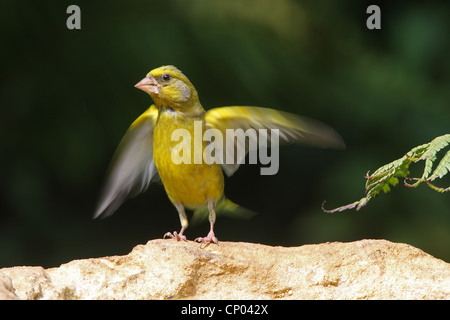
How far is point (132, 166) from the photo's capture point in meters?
3.95

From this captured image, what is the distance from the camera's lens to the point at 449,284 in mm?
2605

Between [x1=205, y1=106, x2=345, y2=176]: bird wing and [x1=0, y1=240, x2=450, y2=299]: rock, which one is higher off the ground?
[x1=205, y1=106, x2=345, y2=176]: bird wing

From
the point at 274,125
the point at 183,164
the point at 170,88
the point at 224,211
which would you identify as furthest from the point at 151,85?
the point at 224,211

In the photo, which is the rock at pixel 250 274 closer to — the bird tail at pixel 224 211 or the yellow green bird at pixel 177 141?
the yellow green bird at pixel 177 141

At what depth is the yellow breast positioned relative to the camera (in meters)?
3.63

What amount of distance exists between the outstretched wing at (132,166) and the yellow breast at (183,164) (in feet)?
0.75

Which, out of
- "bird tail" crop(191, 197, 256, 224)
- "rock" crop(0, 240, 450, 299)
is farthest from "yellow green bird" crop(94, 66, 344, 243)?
"rock" crop(0, 240, 450, 299)

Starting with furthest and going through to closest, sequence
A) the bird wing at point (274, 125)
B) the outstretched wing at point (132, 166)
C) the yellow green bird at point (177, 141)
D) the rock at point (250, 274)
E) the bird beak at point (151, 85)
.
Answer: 1. the outstretched wing at point (132, 166)
2. the bird beak at point (151, 85)
3. the yellow green bird at point (177, 141)
4. the bird wing at point (274, 125)
5. the rock at point (250, 274)

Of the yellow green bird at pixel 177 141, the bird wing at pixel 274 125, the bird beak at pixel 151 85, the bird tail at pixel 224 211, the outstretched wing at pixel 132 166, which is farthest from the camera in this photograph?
the bird tail at pixel 224 211

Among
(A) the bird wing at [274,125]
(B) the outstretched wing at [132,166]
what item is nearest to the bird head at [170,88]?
(A) the bird wing at [274,125]

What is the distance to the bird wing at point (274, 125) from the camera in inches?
136

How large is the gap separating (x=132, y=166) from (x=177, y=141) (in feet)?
1.35

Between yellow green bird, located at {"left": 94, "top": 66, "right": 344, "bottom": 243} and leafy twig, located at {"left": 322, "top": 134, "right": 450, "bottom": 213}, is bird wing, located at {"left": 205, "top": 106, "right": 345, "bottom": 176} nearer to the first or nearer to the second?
yellow green bird, located at {"left": 94, "top": 66, "right": 344, "bottom": 243}

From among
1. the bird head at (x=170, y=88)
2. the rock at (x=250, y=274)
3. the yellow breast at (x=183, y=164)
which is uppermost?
the bird head at (x=170, y=88)
